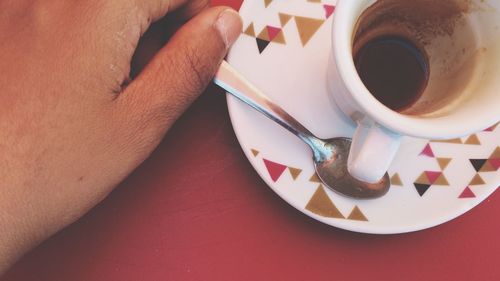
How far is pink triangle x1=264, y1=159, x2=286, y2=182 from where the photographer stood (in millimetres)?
610

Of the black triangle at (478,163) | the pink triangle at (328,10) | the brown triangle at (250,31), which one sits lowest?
the black triangle at (478,163)

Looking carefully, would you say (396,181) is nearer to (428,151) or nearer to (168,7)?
(428,151)

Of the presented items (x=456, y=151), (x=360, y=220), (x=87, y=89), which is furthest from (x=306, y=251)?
(x=87, y=89)

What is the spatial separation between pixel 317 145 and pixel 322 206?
0.08m

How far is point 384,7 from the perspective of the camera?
2.04ft

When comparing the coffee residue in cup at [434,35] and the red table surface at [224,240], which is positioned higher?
the coffee residue in cup at [434,35]

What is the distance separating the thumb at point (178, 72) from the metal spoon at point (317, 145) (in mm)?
29

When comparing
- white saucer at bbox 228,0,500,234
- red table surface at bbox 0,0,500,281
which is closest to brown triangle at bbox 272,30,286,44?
white saucer at bbox 228,0,500,234

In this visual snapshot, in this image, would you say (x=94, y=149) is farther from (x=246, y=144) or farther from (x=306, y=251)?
(x=306, y=251)

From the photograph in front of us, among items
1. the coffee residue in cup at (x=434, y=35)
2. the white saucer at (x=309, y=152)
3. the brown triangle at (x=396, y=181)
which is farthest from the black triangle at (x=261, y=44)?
the brown triangle at (x=396, y=181)

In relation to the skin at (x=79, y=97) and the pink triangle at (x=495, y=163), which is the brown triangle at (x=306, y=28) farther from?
the pink triangle at (x=495, y=163)

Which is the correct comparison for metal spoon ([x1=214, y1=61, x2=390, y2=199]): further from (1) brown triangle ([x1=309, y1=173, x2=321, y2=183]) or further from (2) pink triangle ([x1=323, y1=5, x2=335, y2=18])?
(2) pink triangle ([x1=323, y1=5, x2=335, y2=18])

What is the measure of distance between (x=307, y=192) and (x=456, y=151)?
0.20 meters

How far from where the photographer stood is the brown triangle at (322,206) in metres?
0.60
